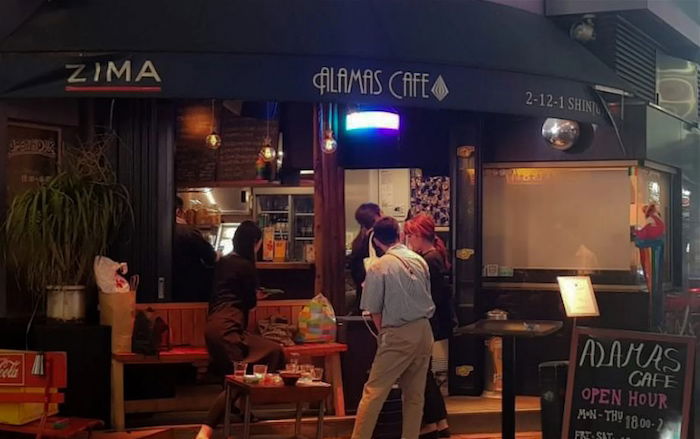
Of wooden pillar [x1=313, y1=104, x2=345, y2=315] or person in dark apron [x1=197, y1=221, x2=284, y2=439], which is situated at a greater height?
wooden pillar [x1=313, y1=104, x2=345, y2=315]

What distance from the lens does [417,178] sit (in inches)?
460

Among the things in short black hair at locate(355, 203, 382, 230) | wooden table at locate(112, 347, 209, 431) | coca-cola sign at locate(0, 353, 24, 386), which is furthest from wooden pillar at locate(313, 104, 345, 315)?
coca-cola sign at locate(0, 353, 24, 386)

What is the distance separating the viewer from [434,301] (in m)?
8.46

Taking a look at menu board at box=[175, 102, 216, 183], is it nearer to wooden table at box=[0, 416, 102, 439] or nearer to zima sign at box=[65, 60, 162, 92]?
zima sign at box=[65, 60, 162, 92]

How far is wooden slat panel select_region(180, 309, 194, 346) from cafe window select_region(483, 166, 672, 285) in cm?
320

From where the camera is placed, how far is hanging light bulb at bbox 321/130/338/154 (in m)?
9.65

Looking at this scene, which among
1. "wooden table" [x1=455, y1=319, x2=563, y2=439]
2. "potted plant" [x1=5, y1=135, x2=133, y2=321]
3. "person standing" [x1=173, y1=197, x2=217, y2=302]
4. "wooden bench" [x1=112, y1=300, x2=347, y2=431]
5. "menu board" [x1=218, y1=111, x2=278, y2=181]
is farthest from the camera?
"menu board" [x1=218, y1=111, x2=278, y2=181]

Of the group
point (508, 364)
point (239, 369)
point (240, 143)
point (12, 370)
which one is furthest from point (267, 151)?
point (508, 364)

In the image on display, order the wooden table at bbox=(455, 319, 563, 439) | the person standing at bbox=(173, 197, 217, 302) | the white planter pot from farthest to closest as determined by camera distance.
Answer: the person standing at bbox=(173, 197, 217, 302), the white planter pot, the wooden table at bbox=(455, 319, 563, 439)

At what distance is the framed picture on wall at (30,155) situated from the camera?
804 cm

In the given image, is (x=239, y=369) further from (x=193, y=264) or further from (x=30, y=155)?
(x=30, y=155)

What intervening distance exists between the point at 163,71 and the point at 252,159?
413 centimetres

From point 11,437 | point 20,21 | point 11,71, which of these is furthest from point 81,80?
point 11,437

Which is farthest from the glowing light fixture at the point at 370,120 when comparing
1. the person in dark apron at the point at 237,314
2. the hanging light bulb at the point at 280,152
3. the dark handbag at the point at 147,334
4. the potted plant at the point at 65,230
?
the dark handbag at the point at 147,334
